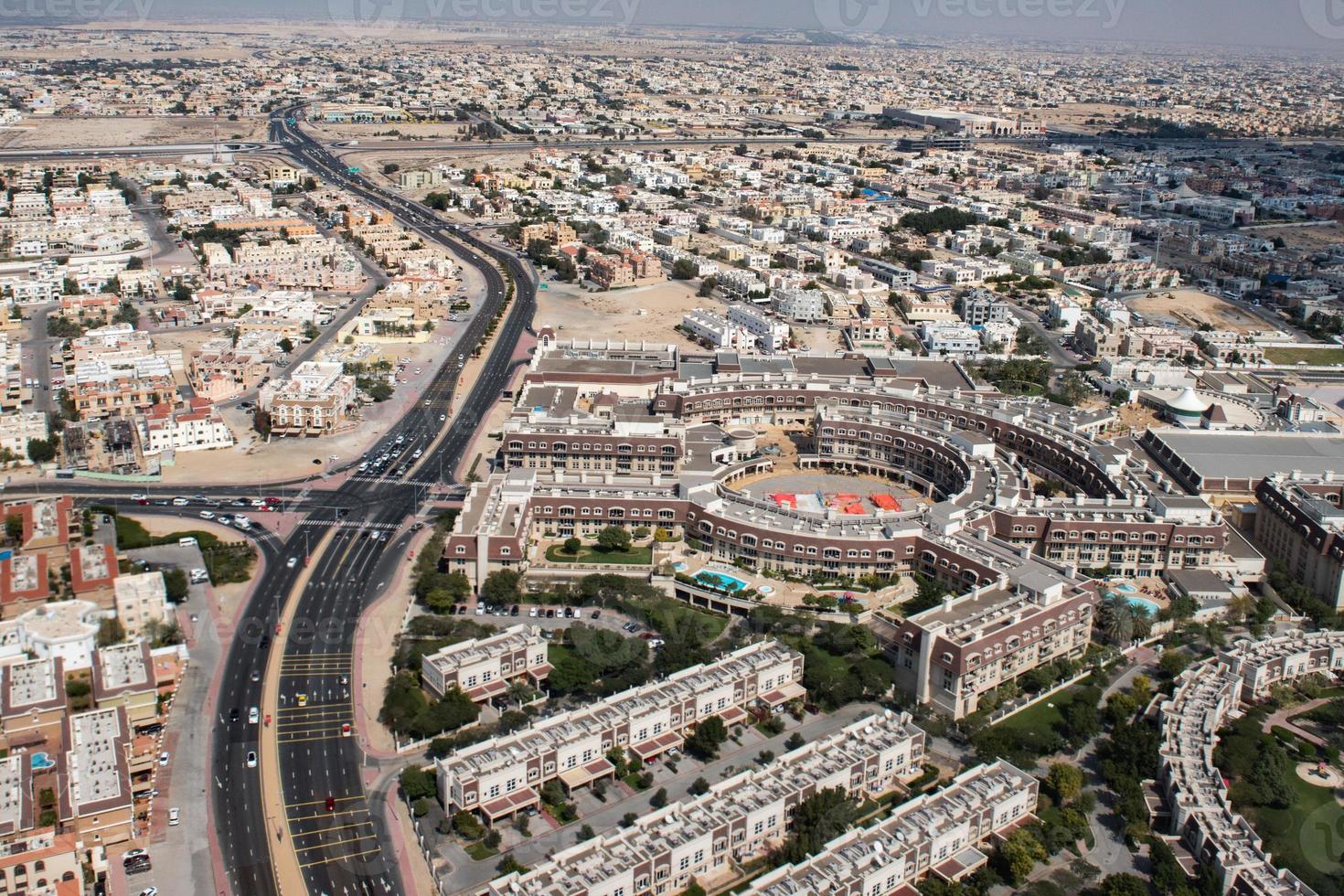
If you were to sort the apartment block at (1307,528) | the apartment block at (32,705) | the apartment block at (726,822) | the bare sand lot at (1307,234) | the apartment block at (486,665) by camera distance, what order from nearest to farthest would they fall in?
the apartment block at (726,822)
the apartment block at (32,705)
the apartment block at (486,665)
the apartment block at (1307,528)
the bare sand lot at (1307,234)

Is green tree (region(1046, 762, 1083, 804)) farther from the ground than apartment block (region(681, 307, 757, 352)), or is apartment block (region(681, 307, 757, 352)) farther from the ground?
apartment block (region(681, 307, 757, 352))

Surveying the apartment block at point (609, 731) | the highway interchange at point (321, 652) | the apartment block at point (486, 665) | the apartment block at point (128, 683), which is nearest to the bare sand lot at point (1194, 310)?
the highway interchange at point (321, 652)

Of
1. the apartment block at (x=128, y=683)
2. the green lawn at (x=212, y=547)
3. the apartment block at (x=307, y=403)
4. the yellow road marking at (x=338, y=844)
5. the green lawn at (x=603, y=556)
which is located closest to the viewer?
the yellow road marking at (x=338, y=844)

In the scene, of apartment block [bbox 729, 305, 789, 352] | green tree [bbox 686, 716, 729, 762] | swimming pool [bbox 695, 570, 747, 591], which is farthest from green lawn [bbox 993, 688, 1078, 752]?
apartment block [bbox 729, 305, 789, 352]

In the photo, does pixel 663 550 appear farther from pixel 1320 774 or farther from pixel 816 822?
pixel 1320 774

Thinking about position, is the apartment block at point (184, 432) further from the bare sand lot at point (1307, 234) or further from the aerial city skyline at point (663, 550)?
the bare sand lot at point (1307, 234)

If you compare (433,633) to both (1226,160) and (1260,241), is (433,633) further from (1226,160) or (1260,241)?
(1226,160)

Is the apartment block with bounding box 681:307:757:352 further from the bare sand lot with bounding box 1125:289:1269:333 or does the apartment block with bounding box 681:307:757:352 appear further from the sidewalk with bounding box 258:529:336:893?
the sidewalk with bounding box 258:529:336:893

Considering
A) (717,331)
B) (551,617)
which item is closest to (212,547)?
(551,617)
